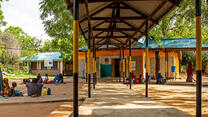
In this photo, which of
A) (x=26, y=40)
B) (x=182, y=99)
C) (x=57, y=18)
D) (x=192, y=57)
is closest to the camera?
(x=182, y=99)

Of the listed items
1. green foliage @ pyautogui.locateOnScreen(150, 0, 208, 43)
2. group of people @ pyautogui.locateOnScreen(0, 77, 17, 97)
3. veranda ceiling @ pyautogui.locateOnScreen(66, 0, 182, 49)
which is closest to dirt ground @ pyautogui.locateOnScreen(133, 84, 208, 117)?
veranda ceiling @ pyautogui.locateOnScreen(66, 0, 182, 49)

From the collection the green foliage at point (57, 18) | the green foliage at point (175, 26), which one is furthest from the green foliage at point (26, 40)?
the green foliage at point (175, 26)

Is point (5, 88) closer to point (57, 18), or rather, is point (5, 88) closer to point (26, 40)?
point (57, 18)

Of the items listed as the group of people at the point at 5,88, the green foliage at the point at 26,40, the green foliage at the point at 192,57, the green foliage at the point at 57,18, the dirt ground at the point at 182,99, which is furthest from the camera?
the green foliage at the point at 26,40

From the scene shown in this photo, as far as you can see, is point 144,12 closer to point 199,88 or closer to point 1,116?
point 199,88

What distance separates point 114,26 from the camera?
10.8 meters

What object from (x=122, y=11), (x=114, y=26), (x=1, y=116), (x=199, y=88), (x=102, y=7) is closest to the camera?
(x=199, y=88)

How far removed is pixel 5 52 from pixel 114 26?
27.8 metres

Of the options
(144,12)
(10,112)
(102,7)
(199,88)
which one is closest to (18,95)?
A: (10,112)

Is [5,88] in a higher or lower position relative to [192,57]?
lower

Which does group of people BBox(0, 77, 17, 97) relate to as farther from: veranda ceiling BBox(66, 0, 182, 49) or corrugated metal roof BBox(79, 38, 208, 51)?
corrugated metal roof BBox(79, 38, 208, 51)

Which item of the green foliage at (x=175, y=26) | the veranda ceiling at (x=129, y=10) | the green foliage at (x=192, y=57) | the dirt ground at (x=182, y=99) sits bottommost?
the dirt ground at (x=182, y=99)

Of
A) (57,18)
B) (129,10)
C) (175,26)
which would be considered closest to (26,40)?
(57,18)

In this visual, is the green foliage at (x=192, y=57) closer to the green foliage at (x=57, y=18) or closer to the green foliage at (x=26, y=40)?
the green foliage at (x=57, y=18)
